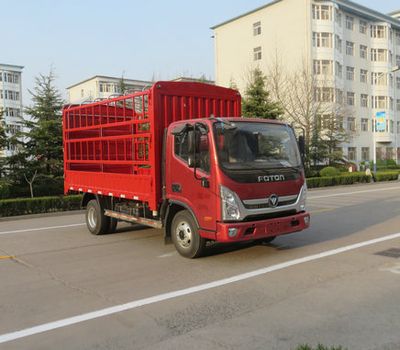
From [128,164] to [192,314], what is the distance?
14.0 ft

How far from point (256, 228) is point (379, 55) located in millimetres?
53445

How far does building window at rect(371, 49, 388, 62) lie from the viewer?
5281 centimetres

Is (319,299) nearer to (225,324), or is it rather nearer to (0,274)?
(225,324)

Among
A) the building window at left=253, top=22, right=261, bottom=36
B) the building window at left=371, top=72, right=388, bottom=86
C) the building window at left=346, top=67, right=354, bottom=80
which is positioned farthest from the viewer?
the building window at left=371, top=72, right=388, bottom=86

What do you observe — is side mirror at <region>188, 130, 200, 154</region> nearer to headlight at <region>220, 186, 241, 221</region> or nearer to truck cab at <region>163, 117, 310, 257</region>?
truck cab at <region>163, 117, 310, 257</region>

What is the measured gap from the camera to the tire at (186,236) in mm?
7074

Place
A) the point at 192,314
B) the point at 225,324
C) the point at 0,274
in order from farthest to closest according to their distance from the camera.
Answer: the point at 0,274 < the point at 192,314 < the point at 225,324

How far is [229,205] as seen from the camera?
6566mm

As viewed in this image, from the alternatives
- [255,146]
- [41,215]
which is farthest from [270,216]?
[41,215]

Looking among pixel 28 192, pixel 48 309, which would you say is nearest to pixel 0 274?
pixel 48 309

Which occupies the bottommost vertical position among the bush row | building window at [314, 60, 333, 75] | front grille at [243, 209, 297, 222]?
the bush row

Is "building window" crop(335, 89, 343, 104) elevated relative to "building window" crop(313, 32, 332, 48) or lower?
lower

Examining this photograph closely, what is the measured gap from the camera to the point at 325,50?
44.6 m

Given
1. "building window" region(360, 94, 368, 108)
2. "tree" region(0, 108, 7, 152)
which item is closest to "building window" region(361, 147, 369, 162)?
"building window" region(360, 94, 368, 108)
